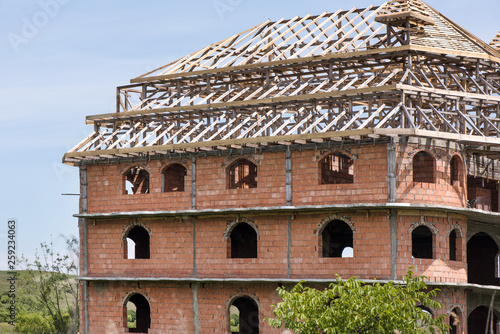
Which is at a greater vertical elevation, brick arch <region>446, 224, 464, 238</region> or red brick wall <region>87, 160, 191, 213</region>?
red brick wall <region>87, 160, 191, 213</region>

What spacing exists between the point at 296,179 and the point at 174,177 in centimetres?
730

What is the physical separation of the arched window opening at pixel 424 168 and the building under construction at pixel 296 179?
A: 0.09 m

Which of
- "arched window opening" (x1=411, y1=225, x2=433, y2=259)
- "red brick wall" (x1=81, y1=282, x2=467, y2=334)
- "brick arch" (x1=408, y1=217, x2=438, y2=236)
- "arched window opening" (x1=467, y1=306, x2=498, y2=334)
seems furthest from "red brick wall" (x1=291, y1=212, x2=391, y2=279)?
"arched window opening" (x1=467, y1=306, x2=498, y2=334)

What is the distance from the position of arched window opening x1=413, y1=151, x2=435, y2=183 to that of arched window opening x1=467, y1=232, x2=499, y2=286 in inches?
306

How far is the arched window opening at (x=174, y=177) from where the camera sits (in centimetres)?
4256

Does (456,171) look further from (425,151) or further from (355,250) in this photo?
(355,250)

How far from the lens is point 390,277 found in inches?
1425

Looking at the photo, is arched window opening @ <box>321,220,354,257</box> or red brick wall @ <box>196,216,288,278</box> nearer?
red brick wall @ <box>196,216,288,278</box>

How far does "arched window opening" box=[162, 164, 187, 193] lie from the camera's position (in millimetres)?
42562

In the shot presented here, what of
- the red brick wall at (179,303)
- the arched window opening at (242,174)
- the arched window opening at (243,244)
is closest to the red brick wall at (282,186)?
the arched window opening at (242,174)

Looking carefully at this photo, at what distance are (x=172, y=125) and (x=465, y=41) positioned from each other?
44.6ft

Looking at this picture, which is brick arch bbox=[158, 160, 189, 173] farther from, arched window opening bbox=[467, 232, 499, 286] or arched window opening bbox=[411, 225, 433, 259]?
arched window opening bbox=[467, 232, 499, 286]

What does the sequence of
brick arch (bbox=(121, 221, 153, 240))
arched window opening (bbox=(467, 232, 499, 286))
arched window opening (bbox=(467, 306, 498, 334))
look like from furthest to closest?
arched window opening (bbox=(467, 232, 499, 286)) < arched window opening (bbox=(467, 306, 498, 334)) < brick arch (bbox=(121, 221, 153, 240))

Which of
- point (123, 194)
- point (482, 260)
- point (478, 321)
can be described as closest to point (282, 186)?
point (123, 194)
